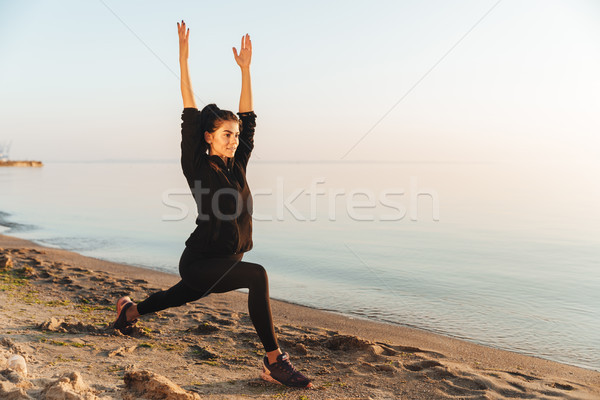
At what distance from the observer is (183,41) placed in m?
3.52

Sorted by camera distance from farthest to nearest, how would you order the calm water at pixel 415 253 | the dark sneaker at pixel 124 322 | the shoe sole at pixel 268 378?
the calm water at pixel 415 253, the dark sneaker at pixel 124 322, the shoe sole at pixel 268 378

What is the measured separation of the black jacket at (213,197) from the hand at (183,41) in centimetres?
43

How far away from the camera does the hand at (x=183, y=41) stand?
3.51m

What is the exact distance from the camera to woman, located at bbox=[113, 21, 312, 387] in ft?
10.6

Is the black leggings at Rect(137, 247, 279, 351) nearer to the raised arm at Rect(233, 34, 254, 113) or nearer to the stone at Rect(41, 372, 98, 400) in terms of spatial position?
the stone at Rect(41, 372, 98, 400)

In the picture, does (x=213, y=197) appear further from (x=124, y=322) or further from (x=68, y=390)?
(x=124, y=322)

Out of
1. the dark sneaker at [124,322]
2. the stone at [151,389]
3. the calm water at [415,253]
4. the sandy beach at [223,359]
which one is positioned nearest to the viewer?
the stone at [151,389]

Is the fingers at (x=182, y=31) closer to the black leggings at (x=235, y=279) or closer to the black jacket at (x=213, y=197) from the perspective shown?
the black jacket at (x=213, y=197)

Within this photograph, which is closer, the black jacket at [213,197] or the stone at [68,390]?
the stone at [68,390]

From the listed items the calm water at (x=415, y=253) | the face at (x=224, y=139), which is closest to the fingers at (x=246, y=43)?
the face at (x=224, y=139)

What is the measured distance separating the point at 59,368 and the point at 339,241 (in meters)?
9.26

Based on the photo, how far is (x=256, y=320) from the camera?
3291mm

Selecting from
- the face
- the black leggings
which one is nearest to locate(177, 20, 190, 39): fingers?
the face

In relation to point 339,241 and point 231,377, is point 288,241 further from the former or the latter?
point 231,377
